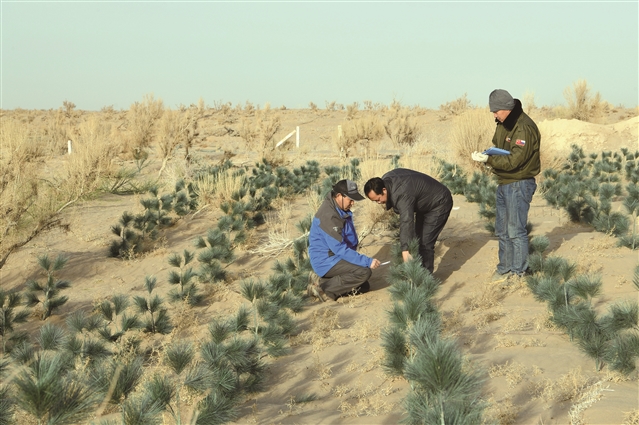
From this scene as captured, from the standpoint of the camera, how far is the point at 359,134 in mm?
20484

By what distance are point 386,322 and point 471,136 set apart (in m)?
9.43

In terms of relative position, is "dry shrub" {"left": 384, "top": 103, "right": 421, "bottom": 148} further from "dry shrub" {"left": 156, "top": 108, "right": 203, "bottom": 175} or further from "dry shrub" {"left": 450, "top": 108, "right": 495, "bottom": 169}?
"dry shrub" {"left": 156, "top": 108, "right": 203, "bottom": 175}

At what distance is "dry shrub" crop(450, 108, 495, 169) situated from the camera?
13.9m

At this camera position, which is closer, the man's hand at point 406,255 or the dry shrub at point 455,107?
the man's hand at point 406,255

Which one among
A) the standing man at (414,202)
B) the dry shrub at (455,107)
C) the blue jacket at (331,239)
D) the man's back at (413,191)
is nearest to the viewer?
the standing man at (414,202)

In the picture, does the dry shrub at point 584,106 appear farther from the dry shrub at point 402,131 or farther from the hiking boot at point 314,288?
the hiking boot at point 314,288

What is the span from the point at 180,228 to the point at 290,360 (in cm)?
551

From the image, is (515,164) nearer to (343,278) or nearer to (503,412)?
(343,278)

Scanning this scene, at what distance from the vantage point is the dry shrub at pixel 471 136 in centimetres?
1395

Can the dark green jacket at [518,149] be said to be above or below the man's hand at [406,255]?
above

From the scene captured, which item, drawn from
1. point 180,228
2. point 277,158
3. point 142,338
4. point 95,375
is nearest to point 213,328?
point 95,375

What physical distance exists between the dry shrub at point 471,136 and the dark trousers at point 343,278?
27.0ft

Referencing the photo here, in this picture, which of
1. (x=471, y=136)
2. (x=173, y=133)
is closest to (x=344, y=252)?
(x=471, y=136)

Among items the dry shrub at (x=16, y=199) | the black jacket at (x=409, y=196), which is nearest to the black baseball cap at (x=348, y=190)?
the black jacket at (x=409, y=196)
